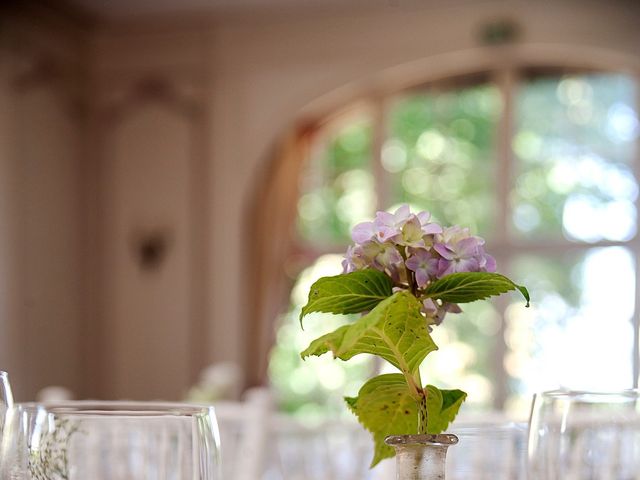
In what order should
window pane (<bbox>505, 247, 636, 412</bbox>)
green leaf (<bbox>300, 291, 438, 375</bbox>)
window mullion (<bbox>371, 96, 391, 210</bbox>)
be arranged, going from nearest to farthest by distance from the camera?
green leaf (<bbox>300, 291, 438, 375</bbox>) < window pane (<bbox>505, 247, 636, 412</bbox>) < window mullion (<bbox>371, 96, 391, 210</bbox>)

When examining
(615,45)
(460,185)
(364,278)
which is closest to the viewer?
(364,278)

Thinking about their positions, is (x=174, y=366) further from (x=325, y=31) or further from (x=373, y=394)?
(x=373, y=394)

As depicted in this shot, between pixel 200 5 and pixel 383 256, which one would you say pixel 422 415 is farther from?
pixel 200 5

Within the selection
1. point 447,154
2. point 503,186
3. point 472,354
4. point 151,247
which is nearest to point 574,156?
point 503,186

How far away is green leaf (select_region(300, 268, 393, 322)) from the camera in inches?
30.7

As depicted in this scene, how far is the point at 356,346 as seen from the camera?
796 millimetres

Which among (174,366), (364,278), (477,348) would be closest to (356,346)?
(364,278)

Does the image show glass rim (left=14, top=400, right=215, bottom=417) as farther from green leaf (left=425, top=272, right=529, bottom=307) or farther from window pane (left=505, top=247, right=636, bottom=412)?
window pane (left=505, top=247, right=636, bottom=412)

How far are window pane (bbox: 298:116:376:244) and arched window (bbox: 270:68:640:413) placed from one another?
0.02 meters

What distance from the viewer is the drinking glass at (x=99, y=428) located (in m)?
0.72

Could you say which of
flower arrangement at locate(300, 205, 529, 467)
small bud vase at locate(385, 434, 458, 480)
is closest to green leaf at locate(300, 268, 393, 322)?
flower arrangement at locate(300, 205, 529, 467)

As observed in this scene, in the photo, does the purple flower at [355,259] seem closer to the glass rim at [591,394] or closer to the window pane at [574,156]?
the glass rim at [591,394]

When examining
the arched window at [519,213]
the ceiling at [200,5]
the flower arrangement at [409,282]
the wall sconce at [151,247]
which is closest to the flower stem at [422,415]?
the flower arrangement at [409,282]

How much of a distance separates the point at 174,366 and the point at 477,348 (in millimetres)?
1700
